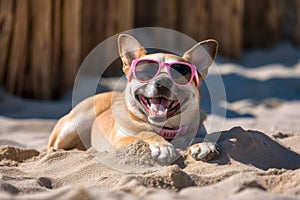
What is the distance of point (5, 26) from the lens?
884 centimetres

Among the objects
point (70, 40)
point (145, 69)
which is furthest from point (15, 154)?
point (70, 40)

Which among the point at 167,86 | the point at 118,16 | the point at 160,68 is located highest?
the point at 160,68

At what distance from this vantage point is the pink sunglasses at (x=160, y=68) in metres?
4.92

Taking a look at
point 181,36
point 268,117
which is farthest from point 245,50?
point 268,117

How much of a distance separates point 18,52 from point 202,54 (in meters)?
4.40

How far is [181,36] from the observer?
1114 centimetres

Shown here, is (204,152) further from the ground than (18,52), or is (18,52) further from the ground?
(204,152)

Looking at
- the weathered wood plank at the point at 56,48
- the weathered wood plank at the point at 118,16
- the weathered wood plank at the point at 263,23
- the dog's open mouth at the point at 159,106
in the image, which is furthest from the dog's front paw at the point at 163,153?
the weathered wood plank at the point at 263,23

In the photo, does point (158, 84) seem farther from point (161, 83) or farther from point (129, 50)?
point (129, 50)

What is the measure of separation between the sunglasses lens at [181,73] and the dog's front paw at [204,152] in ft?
1.70

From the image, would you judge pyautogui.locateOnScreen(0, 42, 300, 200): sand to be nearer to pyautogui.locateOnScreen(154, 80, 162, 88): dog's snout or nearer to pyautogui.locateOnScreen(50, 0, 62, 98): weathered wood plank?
pyautogui.locateOnScreen(154, 80, 162, 88): dog's snout

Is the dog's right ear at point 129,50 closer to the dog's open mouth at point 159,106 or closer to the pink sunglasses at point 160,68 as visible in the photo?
the pink sunglasses at point 160,68

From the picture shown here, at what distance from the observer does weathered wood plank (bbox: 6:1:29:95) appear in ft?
29.3

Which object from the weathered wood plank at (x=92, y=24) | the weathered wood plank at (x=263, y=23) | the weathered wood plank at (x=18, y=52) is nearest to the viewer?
the weathered wood plank at (x=18, y=52)
